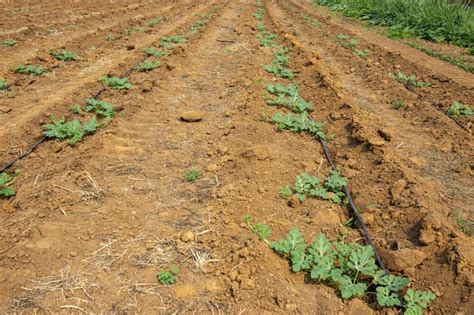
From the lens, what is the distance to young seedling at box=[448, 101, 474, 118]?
19.1ft

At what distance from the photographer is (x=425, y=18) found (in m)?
11.5

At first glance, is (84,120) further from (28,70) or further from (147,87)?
(28,70)

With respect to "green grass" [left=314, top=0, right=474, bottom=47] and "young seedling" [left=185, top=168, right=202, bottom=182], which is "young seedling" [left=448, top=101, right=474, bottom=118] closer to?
"young seedling" [left=185, top=168, right=202, bottom=182]

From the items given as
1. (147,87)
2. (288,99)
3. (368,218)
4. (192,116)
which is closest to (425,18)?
(288,99)

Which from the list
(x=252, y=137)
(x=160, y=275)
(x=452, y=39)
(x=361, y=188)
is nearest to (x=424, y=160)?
(x=361, y=188)

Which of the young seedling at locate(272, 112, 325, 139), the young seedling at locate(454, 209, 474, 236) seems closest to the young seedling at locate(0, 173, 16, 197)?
the young seedling at locate(272, 112, 325, 139)

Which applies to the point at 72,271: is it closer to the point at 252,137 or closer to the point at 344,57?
the point at 252,137

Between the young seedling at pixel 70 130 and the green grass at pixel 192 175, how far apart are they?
4.69ft

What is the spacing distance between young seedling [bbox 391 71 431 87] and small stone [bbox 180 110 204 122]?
4.01 meters

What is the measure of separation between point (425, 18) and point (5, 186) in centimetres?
1175

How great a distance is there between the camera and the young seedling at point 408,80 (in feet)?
23.1

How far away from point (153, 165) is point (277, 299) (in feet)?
7.10

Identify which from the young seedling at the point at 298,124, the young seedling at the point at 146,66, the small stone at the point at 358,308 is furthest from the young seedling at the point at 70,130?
the small stone at the point at 358,308

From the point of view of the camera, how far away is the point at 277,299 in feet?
8.91
